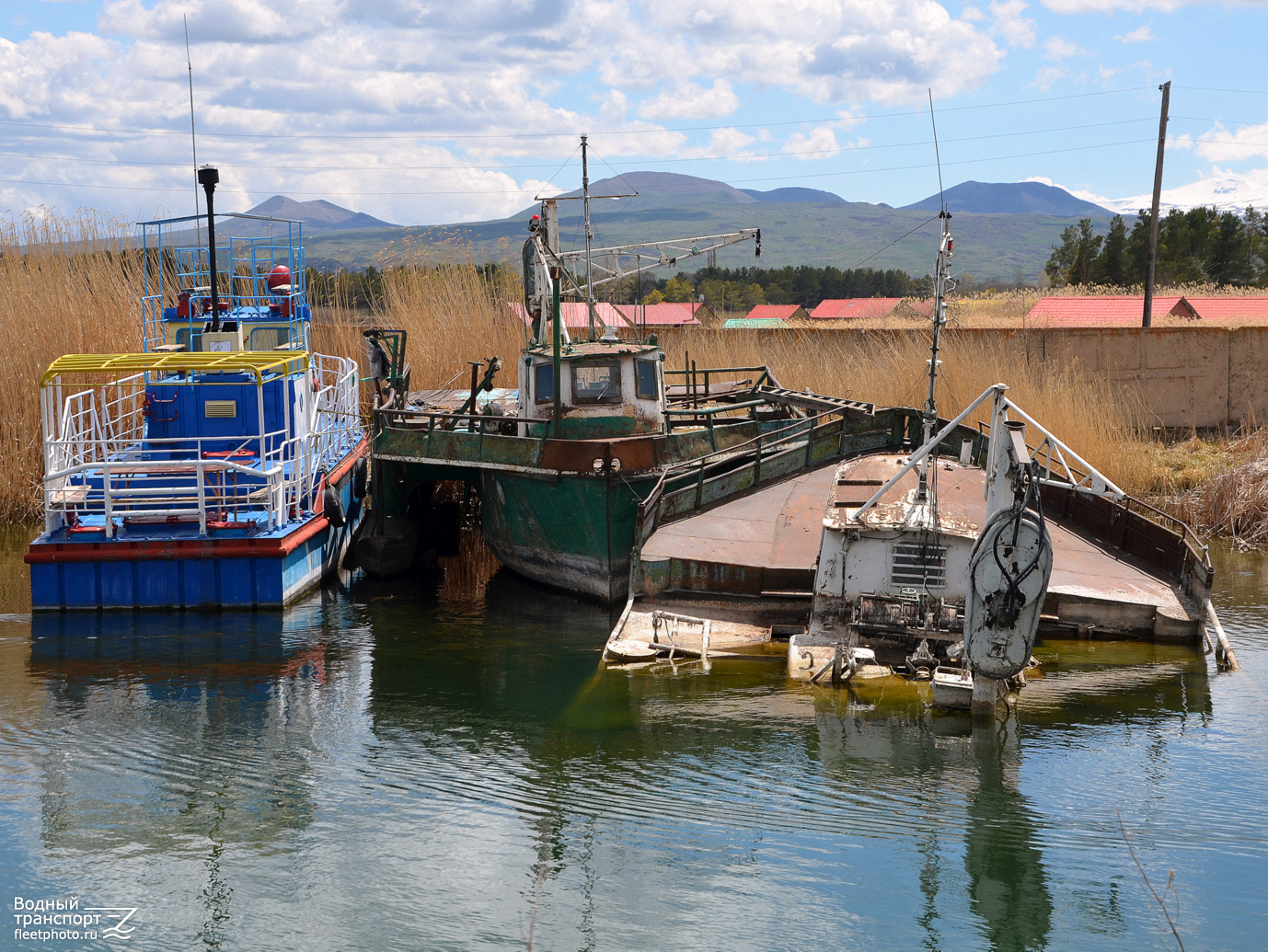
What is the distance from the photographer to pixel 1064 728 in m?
9.91

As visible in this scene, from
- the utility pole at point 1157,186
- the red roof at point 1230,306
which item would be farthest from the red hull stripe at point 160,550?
the red roof at point 1230,306

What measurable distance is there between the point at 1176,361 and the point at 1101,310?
10.5 metres

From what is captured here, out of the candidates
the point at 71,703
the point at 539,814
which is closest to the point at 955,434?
the point at 539,814

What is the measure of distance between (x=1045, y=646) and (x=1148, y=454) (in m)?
9.09

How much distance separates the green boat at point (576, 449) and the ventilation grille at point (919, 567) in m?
3.05

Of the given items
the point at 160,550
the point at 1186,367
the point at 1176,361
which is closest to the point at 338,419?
the point at 160,550

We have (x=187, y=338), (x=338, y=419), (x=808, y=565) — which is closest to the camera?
(x=808, y=565)

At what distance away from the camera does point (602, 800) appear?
8727 millimetres

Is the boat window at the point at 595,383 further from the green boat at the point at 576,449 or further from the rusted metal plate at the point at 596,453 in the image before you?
the rusted metal plate at the point at 596,453

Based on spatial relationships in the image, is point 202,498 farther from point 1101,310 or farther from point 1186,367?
point 1101,310

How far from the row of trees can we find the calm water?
4204 centimetres

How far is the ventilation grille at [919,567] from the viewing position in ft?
36.7

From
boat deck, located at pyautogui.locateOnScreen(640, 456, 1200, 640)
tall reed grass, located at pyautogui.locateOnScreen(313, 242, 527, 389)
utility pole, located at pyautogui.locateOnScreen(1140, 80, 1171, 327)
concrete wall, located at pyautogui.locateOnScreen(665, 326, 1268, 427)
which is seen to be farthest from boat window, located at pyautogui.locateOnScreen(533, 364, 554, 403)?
utility pole, located at pyautogui.locateOnScreen(1140, 80, 1171, 327)

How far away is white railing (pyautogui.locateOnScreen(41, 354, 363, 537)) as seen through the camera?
12.5m
